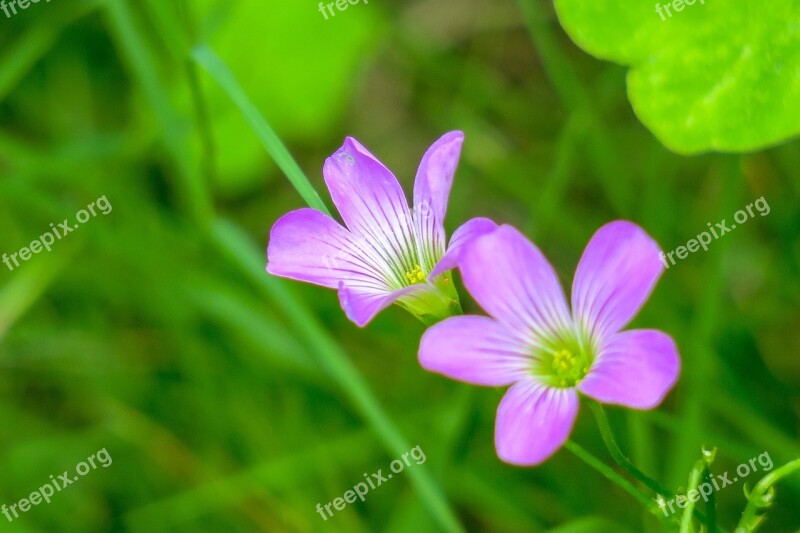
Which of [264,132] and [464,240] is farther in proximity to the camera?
[264,132]

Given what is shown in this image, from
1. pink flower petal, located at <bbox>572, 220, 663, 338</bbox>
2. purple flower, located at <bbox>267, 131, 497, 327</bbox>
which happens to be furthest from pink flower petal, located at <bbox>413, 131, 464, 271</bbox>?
pink flower petal, located at <bbox>572, 220, 663, 338</bbox>

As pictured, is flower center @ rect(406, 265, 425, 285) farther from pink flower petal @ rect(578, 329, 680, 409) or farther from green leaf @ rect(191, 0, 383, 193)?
green leaf @ rect(191, 0, 383, 193)

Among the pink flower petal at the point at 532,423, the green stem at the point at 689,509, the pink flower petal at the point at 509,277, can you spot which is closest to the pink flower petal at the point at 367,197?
the pink flower petal at the point at 509,277

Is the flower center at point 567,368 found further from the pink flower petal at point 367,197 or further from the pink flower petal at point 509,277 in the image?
the pink flower petal at point 367,197

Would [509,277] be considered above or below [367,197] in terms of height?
below

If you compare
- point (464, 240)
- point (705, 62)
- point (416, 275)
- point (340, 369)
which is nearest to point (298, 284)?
point (340, 369)

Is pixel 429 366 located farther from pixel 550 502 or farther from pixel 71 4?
pixel 71 4

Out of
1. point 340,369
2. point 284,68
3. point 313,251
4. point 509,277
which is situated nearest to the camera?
point 509,277

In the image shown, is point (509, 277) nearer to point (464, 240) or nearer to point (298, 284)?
point (464, 240)
